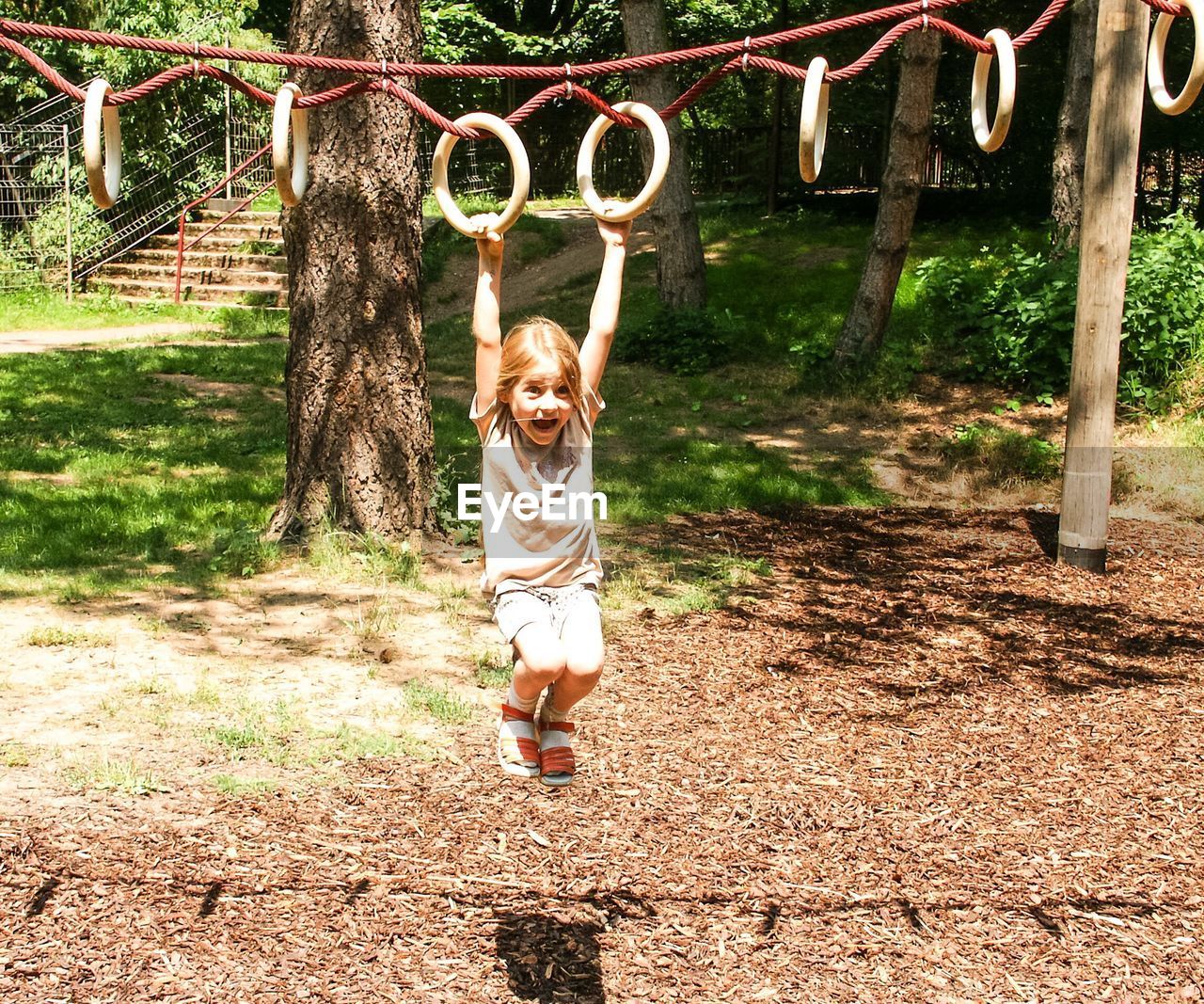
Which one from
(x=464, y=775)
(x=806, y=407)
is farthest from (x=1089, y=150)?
(x=464, y=775)

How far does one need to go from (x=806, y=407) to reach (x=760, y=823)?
25.5ft

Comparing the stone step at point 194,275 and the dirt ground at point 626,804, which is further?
the stone step at point 194,275

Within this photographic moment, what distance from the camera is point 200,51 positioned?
162 inches

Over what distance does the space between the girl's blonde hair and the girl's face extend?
12 millimetres

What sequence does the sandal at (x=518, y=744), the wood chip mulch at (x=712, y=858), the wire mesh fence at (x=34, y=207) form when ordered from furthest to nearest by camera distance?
the wire mesh fence at (x=34, y=207)
the wood chip mulch at (x=712, y=858)
the sandal at (x=518, y=744)

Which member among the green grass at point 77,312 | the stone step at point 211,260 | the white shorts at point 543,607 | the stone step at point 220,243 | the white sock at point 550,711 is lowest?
the white sock at point 550,711

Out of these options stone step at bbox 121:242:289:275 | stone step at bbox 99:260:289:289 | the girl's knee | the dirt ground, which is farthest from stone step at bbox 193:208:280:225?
the girl's knee

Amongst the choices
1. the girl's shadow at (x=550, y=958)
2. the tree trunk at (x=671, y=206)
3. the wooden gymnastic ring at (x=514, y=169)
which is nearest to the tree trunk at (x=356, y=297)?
the wooden gymnastic ring at (x=514, y=169)

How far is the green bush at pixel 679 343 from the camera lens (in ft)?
45.3

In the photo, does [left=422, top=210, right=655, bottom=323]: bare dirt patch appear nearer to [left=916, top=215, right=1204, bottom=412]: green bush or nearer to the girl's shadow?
[left=916, top=215, right=1204, bottom=412]: green bush

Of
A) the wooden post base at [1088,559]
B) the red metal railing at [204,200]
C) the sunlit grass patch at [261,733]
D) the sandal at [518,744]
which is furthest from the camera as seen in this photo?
the red metal railing at [204,200]

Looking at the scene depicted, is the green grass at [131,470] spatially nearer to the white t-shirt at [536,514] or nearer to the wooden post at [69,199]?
the white t-shirt at [536,514]

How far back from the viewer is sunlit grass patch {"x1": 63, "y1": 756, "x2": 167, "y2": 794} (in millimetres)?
5047

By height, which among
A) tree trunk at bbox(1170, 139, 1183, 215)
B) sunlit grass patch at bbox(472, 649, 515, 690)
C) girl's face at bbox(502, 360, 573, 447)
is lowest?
sunlit grass patch at bbox(472, 649, 515, 690)
